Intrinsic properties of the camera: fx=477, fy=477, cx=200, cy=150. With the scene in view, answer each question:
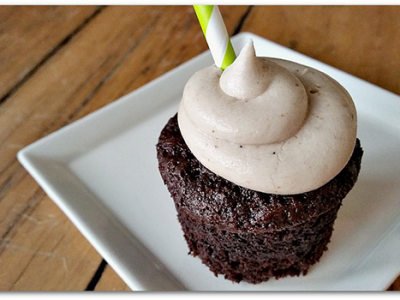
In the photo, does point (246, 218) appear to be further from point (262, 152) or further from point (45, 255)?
point (45, 255)

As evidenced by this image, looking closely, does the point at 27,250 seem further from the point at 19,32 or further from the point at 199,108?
the point at 19,32

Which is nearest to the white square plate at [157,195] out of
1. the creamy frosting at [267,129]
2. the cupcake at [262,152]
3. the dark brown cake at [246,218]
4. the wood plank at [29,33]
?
the dark brown cake at [246,218]

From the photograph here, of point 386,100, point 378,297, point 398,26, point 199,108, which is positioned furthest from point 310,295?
point 398,26

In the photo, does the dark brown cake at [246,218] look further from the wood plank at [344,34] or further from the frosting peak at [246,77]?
the wood plank at [344,34]

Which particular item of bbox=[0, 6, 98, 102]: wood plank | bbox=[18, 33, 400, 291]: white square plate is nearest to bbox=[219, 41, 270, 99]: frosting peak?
bbox=[18, 33, 400, 291]: white square plate

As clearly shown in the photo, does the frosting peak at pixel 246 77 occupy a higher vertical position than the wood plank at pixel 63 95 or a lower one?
higher

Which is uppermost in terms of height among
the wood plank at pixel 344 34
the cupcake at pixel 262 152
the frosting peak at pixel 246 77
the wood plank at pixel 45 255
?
the frosting peak at pixel 246 77
